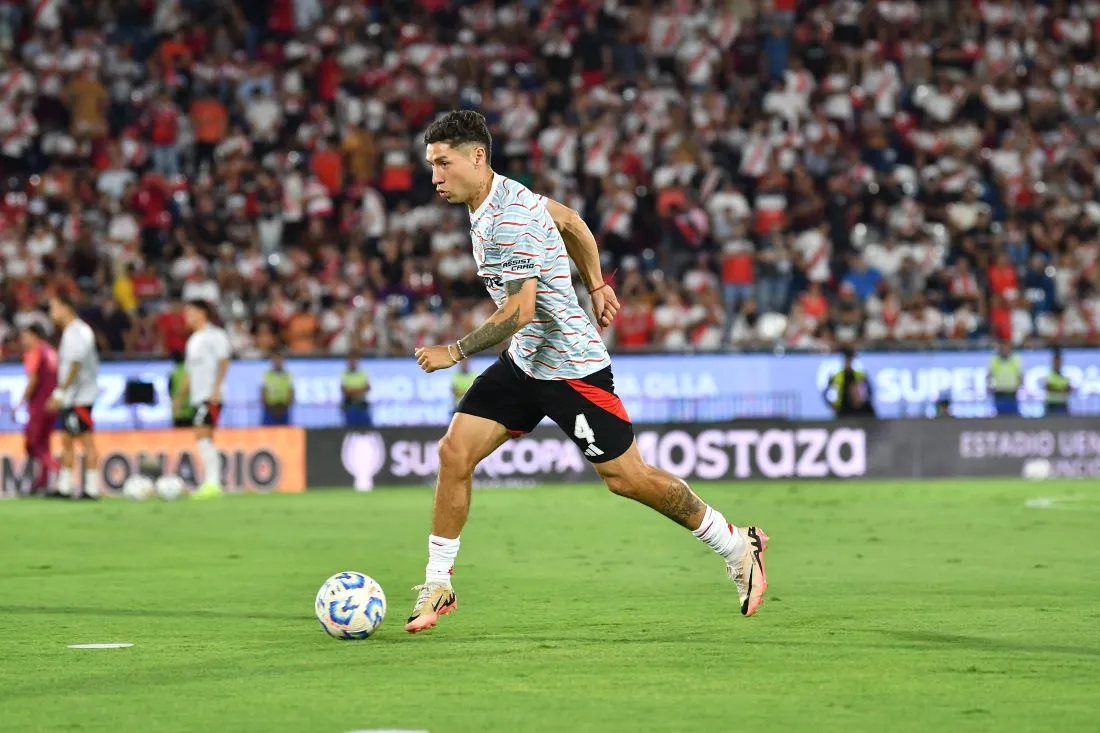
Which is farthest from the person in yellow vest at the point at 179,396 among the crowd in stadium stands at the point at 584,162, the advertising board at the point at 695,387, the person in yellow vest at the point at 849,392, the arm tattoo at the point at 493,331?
the arm tattoo at the point at 493,331

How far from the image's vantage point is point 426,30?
109 feet

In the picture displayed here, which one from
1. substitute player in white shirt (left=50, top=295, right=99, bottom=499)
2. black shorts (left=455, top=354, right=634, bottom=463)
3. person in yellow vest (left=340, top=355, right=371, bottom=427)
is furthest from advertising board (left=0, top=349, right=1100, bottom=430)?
black shorts (left=455, top=354, right=634, bottom=463)

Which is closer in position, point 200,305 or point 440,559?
point 440,559

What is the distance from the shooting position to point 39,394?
76.5ft

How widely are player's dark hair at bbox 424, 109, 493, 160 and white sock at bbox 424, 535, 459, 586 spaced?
202 cm

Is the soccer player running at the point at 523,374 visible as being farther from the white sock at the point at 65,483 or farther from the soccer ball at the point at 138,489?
the white sock at the point at 65,483

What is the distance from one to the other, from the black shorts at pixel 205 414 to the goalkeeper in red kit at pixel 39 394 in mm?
1868

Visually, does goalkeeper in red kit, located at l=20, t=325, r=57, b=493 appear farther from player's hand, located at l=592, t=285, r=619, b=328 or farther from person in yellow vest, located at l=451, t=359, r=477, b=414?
player's hand, located at l=592, t=285, r=619, b=328

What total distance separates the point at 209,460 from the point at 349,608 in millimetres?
14666

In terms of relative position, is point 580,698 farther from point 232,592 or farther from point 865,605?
point 232,592

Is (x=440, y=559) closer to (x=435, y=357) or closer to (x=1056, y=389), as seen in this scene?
(x=435, y=357)

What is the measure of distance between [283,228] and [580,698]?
75.7 feet

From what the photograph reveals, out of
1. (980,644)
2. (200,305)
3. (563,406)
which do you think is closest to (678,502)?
(563,406)

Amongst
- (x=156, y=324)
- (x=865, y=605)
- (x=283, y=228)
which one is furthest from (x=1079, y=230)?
(x=865, y=605)
